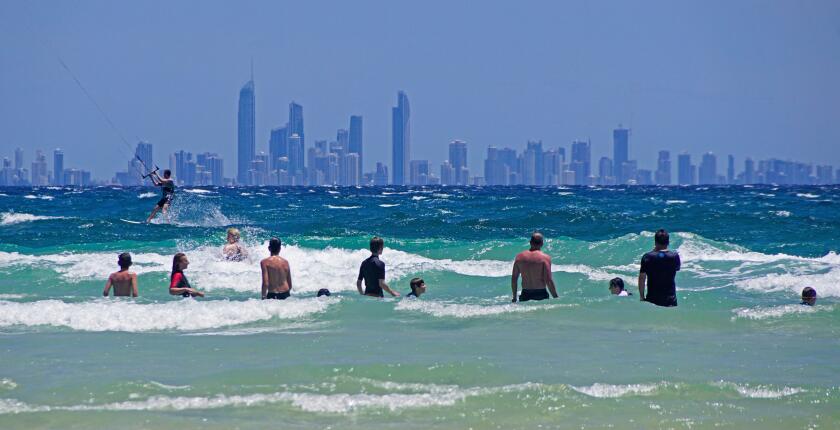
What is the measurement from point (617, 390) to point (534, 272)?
171 inches

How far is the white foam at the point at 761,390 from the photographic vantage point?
814 centimetres

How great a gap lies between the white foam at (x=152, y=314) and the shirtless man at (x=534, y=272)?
2391 millimetres

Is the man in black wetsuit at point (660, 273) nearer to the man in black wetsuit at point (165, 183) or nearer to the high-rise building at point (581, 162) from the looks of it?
the man in black wetsuit at point (165, 183)

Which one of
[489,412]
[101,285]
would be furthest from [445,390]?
[101,285]

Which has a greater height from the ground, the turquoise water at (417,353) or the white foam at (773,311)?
the white foam at (773,311)

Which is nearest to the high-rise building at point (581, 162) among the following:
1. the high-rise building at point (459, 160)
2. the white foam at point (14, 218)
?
the high-rise building at point (459, 160)

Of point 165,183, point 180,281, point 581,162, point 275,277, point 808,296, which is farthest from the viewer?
point 581,162

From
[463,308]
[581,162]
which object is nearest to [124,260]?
[463,308]

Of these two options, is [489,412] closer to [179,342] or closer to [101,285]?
[179,342]

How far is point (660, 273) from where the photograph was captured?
12.1 m

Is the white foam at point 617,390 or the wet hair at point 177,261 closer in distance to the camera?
the white foam at point 617,390

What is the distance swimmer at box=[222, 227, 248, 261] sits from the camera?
17.1 metres

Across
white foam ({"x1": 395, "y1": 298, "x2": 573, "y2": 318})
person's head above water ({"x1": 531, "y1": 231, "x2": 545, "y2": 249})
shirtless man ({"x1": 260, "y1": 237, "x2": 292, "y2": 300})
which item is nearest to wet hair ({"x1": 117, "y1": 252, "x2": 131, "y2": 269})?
shirtless man ({"x1": 260, "y1": 237, "x2": 292, "y2": 300})

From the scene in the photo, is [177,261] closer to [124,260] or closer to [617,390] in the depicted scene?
[124,260]
